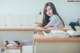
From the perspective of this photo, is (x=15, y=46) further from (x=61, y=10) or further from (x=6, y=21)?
(x=61, y=10)

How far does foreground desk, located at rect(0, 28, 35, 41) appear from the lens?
356 centimetres

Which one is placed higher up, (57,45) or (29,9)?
(29,9)

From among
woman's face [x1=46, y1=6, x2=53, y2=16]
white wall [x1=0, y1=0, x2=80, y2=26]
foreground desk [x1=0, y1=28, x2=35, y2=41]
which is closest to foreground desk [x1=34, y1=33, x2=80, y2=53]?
foreground desk [x1=0, y1=28, x2=35, y2=41]

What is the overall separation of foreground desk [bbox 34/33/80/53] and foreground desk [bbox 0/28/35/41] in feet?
4.97

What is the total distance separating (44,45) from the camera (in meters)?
2.07

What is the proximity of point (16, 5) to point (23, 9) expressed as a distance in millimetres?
244

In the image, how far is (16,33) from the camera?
3631mm

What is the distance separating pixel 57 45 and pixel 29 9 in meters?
3.74

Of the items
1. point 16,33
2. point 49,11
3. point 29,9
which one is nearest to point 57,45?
point 16,33

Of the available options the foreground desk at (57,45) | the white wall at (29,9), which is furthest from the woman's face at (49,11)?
the foreground desk at (57,45)

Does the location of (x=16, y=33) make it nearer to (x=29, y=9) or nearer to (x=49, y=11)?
(x=49, y=11)

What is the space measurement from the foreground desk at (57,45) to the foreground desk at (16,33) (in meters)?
1.51

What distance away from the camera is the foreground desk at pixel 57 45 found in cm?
206

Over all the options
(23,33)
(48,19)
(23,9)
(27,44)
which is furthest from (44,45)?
(23,9)
